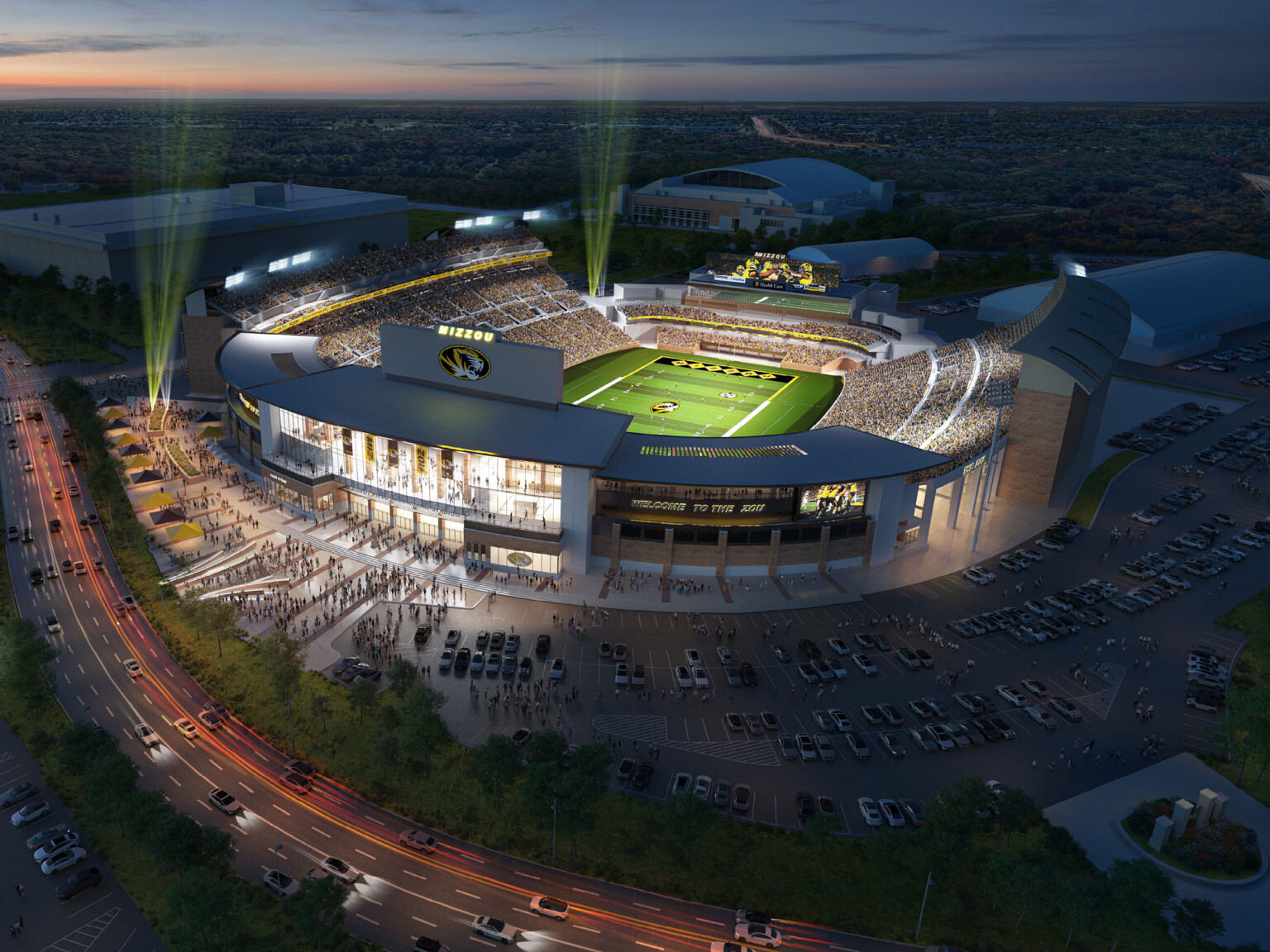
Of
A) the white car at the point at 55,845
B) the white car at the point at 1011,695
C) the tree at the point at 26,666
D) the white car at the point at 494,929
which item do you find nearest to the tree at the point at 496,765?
the white car at the point at 494,929

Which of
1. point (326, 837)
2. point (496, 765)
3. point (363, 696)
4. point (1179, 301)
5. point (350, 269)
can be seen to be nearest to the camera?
point (326, 837)

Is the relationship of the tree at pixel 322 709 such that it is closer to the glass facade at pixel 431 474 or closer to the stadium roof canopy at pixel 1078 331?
the glass facade at pixel 431 474

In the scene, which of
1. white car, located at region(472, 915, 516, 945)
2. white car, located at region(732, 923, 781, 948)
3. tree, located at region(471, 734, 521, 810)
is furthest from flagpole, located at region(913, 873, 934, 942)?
tree, located at region(471, 734, 521, 810)

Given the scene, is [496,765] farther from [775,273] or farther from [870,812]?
[775,273]

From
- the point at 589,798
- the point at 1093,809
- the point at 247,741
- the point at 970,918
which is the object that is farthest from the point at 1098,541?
the point at 247,741

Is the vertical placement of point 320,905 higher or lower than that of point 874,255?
lower

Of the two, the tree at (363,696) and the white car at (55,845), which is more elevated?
the tree at (363,696)

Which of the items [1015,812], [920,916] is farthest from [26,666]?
[1015,812]
